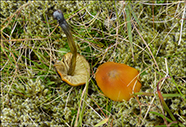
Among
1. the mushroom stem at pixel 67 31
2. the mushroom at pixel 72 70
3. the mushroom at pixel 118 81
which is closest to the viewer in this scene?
the mushroom stem at pixel 67 31

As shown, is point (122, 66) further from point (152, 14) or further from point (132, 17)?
point (152, 14)

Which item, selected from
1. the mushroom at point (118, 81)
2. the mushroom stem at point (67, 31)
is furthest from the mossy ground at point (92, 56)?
the mushroom stem at point (67, 31)

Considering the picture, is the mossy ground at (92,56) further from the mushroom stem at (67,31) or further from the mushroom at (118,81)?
the mushroom stem at (67,31)

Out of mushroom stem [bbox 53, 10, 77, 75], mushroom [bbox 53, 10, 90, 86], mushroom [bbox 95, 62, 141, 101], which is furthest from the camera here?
mushroom [bbox 53, 10, 90, 86]

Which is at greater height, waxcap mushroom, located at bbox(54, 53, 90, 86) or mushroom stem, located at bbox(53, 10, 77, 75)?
mushroom stem, located at bbox(53, 10, 77, 75)

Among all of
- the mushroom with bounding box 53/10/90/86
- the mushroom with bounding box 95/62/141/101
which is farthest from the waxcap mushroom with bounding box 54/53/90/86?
the mushroom with bounding box 95/62/141/101

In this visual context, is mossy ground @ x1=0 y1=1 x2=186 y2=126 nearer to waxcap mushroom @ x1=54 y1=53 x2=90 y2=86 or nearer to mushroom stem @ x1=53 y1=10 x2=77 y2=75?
waxcap mushroom @ x1=54 y1=53 x2=90 y2=86
